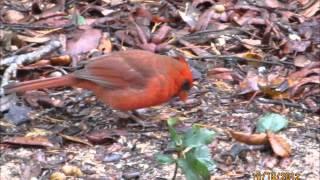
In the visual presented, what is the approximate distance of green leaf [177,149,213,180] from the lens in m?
3.72

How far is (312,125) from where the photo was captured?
5.09 metres

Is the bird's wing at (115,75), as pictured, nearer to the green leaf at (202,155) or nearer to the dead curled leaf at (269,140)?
the dead curled leaf at (269,140)

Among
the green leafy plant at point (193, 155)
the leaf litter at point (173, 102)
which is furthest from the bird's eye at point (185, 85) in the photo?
the green leafy plant at point (193, 155)

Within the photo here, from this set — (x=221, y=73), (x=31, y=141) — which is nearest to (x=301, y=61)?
(x=221, y=73)

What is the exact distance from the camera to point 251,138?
15.5 feet

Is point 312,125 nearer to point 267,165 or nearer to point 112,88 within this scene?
point 267,165

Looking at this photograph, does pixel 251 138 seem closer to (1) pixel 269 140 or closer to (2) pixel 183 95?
(1) pixel 269 140

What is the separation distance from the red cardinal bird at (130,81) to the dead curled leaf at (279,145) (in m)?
0.63

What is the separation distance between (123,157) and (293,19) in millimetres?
2274

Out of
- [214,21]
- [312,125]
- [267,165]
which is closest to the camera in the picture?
Answer: [267,165]

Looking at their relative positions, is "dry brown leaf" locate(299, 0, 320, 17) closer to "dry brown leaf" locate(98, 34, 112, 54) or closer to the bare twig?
"dry brown leaf" locate(98, 34, 112, 54)

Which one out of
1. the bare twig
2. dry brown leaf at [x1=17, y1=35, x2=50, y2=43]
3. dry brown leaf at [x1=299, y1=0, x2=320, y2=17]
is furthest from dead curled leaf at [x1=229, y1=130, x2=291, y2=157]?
dry brown leaf at [x1=299, y1=0, x2=320, y2=17]

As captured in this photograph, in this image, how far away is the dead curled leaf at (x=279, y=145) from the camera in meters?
4.67

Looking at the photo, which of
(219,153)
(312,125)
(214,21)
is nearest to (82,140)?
(219,153)
